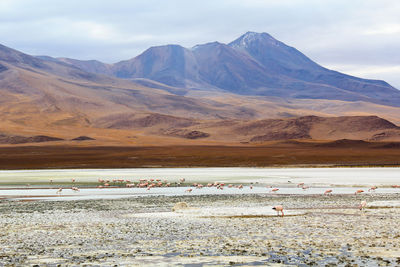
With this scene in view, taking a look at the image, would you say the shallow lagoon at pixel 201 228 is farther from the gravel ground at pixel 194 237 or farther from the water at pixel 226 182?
the water at pixel 226 182

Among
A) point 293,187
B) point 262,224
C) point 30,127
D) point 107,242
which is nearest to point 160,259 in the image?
point 107,242

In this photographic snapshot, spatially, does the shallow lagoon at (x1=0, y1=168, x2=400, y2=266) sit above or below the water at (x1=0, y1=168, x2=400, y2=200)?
above

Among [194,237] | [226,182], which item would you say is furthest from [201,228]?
[226,182]

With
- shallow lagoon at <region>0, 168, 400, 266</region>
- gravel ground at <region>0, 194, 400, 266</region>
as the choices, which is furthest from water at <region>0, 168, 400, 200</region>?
gravel ground at <region>0, 194, 400, 266</region>

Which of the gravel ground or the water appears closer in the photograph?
the gravel ground

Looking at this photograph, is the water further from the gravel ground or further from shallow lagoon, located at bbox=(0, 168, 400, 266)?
the gravel ground

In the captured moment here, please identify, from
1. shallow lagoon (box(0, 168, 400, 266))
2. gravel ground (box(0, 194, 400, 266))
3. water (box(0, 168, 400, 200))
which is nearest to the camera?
gravel ground (box(0, 194, 400, 266))

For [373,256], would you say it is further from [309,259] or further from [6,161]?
[6,161]

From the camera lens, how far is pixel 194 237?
1916 cm

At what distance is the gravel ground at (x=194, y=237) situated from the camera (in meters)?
15.4

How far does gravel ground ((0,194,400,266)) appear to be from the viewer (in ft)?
50.5

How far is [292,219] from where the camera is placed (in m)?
23.3

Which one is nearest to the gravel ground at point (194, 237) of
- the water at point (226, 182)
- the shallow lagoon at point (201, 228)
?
the shallow lagoon at point (201, 228)

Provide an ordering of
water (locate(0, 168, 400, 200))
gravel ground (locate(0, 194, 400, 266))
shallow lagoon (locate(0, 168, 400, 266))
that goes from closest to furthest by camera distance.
Answer: gravel ground (locate(0, 194, 400, 266)), shallow lagoon (locate(0, 168, 400, 266)), water (locate(0, 168, 400, 200))
